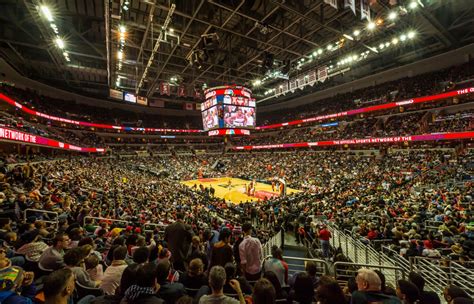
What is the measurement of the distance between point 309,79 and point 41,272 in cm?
1833

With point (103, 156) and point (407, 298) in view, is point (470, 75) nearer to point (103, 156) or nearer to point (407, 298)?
point (407, 298)

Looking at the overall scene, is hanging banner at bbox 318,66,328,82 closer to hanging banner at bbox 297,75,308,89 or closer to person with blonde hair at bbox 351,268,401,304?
hanging banner at bbox 297,75,308,89

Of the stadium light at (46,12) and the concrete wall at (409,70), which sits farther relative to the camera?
the concrete wall at (409,70)

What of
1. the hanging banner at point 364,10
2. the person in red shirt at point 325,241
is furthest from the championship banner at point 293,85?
the person in red shirt at point 325,241

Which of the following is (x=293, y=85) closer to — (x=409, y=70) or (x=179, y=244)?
(x=179, y=244)

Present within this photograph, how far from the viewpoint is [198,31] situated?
15.4m

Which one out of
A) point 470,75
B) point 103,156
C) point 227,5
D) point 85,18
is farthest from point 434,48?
point 103,156

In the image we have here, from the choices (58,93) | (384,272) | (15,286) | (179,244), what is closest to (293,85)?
(384,272)

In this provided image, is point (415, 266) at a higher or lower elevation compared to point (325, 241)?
higher

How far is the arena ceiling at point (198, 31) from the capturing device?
1202 cm

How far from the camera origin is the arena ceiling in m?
12.0

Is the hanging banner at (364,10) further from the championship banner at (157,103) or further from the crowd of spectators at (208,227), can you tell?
the championship banner at (157,103)

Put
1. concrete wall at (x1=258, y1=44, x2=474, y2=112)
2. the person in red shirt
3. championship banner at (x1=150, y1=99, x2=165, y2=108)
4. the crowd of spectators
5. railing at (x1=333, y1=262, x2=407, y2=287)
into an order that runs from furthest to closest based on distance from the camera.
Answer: championship banner at (x1=150, y1=99, x2=165, y2=108), concrete wall at (x1=258, y1=44, x2=474, y2=112), the person in red shirt, railing at (x1=333, y1=262, x2=407, y2=287), the crowd of spectators

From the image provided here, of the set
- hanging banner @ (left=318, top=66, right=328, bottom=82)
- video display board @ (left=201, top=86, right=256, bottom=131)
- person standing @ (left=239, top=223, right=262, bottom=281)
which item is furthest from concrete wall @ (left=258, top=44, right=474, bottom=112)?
person standing @ (left=239, top=223, right=262, bottom=281)
